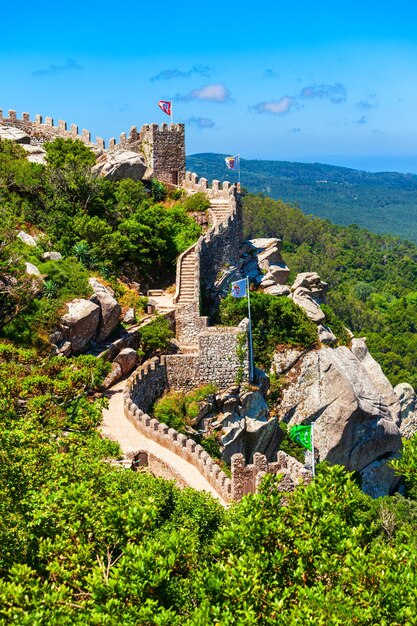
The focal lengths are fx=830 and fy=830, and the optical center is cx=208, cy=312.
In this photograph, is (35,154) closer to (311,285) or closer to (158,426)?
(311,285)

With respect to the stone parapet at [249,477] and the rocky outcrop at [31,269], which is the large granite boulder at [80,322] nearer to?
the rocky outcrop at [31,269]

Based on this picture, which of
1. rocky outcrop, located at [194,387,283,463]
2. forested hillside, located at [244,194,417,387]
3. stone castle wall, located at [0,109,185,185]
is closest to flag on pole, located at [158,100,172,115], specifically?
stone castle wall, located at [0,109,185,185]

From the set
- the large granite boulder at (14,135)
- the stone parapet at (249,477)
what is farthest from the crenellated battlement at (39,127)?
the stone parapet at (249,477)

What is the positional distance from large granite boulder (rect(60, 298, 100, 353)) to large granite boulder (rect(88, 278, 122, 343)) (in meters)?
0.37

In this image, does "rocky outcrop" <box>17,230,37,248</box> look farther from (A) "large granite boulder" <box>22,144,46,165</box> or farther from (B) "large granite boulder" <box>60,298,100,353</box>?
(A) "large granite boulder" <box>22,144,46,165</box>

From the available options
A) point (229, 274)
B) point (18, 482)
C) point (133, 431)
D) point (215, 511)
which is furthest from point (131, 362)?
point (18, 482)

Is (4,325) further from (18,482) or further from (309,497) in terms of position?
(309,497)

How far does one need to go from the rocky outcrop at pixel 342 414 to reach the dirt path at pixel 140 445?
9.16m

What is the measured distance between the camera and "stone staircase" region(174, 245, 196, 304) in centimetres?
3597

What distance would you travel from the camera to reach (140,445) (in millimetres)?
26609

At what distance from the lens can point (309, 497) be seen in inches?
660

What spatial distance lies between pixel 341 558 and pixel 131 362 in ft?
59.2

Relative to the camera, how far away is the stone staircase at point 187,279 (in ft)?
118

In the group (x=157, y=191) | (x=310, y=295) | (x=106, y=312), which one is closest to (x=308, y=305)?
(x=310, y=295)
